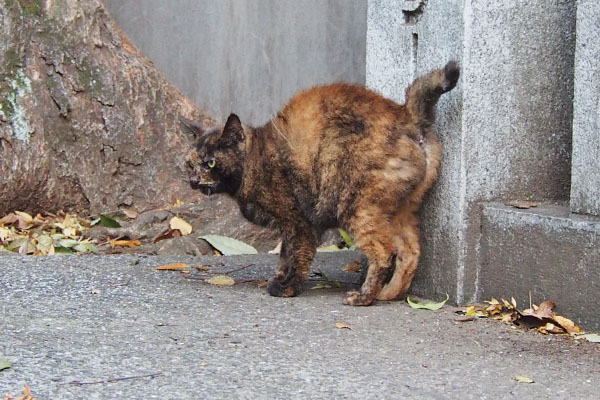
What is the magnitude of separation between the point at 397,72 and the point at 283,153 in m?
0.85

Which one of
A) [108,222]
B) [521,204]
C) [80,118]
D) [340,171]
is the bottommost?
[108,222]

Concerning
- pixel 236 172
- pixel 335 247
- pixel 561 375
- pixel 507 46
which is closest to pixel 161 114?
pixel 335 247

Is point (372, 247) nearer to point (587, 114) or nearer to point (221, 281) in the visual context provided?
point (221, 281)

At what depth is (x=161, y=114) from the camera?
7.65 meters

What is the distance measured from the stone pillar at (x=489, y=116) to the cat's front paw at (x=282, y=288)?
72 cm

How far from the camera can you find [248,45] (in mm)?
8406

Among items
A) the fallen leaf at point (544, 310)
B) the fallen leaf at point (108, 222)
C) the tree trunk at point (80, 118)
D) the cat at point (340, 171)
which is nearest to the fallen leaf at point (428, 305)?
the cat at point (340, 171)

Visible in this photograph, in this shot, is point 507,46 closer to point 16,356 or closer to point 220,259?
point 220,259

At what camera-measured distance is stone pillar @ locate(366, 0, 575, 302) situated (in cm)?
473

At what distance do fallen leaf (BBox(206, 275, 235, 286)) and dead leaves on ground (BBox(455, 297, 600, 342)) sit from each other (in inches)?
55.0

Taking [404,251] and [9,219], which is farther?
[9,219]

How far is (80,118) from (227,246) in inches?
66.8

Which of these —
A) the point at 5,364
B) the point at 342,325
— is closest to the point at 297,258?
the point at 342,325

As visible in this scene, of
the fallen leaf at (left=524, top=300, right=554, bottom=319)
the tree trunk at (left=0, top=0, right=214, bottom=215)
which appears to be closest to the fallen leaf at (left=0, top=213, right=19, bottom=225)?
the tree trunk at (left=0, top=0, right=214, bottom=215)
